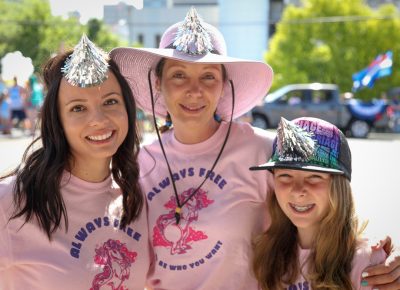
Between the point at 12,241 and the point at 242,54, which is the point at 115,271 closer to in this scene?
the point at 12,241

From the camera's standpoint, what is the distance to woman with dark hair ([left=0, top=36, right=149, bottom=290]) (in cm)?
206

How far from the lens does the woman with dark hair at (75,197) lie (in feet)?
6.77

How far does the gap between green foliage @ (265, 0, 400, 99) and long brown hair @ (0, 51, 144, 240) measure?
24.4 metres

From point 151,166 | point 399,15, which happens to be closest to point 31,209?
point 151,166

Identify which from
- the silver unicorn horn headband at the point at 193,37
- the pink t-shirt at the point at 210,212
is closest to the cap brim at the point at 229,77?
the silver unicorn horn headband at the point at 193,37

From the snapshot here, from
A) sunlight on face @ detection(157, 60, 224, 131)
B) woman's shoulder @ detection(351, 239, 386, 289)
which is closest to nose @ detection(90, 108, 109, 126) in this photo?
sunlight on face @ detection(157, 60, 224, 131)

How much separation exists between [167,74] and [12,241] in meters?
1.06

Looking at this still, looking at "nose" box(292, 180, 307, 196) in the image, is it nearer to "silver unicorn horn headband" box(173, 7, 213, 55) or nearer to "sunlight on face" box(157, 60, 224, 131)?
"sunlight on face" box(157, 60, 224, 131)

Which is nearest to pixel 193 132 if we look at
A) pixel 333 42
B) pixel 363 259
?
pixel 363 259

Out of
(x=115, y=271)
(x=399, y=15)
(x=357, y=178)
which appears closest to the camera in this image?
(x=115, y=271)

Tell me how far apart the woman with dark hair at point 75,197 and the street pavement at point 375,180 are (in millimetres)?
542

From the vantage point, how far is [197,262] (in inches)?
95.5

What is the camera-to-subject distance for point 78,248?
2.14 meters

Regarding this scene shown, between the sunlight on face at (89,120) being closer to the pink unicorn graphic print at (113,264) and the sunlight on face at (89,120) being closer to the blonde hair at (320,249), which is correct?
the pink unicorn graphic print at (113,264)
